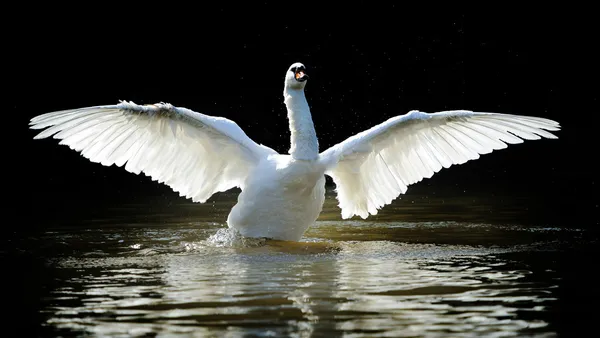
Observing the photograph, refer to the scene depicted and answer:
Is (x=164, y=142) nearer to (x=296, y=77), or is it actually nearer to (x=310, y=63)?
(x=296, y=77)

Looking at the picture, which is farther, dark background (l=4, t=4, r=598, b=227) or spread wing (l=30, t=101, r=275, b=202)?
dark background (l=4, t=4, r=598, b=227)

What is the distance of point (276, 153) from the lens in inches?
341

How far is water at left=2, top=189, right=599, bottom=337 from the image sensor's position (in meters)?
5.13

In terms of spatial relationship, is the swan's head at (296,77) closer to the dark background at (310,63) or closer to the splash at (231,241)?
the splash at (231,241)

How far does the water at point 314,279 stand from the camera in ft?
16.8

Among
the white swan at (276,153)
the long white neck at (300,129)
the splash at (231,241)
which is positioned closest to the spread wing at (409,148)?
the white swan at (276,153)

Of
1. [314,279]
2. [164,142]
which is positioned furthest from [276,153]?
[314,279]

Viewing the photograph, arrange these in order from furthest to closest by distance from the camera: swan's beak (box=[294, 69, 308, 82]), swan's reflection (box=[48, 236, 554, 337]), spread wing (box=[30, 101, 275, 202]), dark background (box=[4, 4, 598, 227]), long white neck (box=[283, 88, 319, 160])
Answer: dark background (box=[4, 4, 598, 227]), swan's beak (box=[294, 69, 308, 82]), long white neck (box=[283, 88, 319, 160]), spread wing (box=[30, 101, 275, 202]), swan's reflection (box=[48, 236, 554, 337])

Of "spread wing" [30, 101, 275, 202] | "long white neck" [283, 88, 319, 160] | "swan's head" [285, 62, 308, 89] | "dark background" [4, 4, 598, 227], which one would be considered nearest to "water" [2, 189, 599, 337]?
"spread wing" [30, 101, 275, 202]

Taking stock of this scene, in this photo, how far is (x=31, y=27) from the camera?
72.0ft

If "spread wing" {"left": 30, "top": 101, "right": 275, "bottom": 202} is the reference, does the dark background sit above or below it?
above

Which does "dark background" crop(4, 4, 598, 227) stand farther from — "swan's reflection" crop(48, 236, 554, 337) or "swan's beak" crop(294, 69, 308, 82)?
"swan's reflection" crop(48, 236, 554, 337)

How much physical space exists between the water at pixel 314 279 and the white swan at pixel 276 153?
1.32 feet

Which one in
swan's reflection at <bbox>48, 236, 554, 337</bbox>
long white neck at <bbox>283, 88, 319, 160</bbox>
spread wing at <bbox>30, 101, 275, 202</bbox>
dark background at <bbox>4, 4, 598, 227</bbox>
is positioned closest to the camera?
swan's reflection at <bbox>48, 236, 554, 337</bbox>
